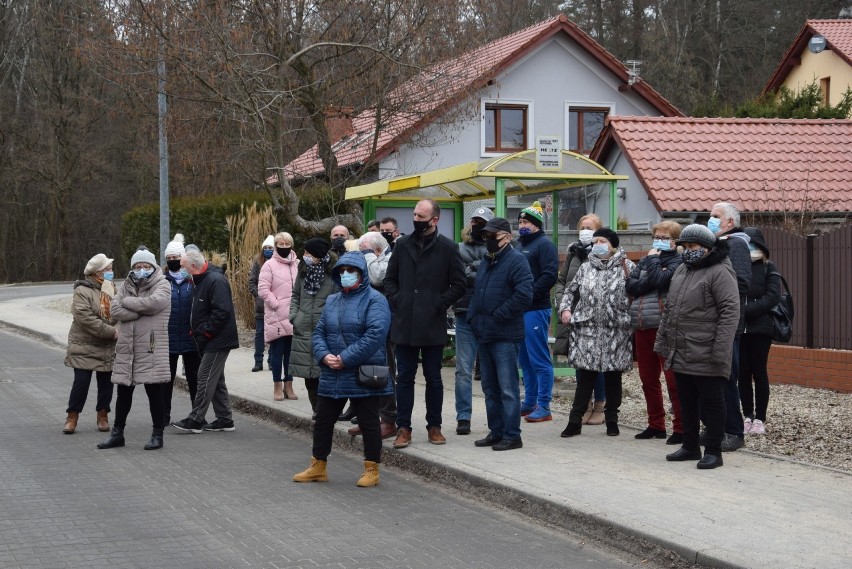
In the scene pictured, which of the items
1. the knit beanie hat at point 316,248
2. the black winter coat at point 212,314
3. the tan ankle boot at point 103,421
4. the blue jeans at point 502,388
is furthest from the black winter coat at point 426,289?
the tan ankle boot at point 103,421

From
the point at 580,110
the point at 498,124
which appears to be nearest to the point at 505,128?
the point at 498,124

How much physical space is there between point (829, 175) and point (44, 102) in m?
39.0

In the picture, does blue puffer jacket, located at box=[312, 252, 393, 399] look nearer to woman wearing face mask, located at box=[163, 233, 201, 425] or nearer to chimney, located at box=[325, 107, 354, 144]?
woman wearing face mask, located at box=[163, 233, 201, 425]

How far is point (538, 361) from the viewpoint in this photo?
11.1 m

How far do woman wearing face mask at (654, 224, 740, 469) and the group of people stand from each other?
0.04 feet

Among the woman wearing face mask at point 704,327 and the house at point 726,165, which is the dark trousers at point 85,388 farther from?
the house at point 726,165

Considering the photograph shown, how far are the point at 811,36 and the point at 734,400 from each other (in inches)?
1405

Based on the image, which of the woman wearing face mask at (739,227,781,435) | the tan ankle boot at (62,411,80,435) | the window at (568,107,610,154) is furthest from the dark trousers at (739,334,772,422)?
the window at (568,107,610,154)

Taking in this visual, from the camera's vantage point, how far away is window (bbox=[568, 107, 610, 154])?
35.2 m

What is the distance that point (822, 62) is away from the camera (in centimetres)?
4238

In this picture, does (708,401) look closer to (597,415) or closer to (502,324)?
(502,324)

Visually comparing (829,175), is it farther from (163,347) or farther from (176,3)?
(163,347)

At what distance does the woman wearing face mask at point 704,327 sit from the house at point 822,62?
3407cm

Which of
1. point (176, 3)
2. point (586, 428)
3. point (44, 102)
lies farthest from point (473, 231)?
point (44, 102)
